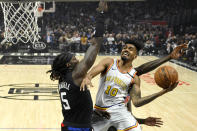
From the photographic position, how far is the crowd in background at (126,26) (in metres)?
20.2

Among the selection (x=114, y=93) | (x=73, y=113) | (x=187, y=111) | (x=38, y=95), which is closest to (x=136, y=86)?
(x=114, y=93)

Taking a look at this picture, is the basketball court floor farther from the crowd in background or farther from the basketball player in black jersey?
the crowd in background

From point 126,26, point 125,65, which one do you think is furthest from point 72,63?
point 126,26

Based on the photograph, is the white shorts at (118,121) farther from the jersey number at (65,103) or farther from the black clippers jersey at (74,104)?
the jersey number at (65,103)

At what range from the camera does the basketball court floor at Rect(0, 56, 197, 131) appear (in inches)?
271

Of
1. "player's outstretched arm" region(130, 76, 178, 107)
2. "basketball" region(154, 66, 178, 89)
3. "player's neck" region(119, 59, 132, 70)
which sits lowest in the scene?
"player's outstretched arm" region(130, 76, 178, 107)

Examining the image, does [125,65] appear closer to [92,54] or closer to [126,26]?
[92,54]

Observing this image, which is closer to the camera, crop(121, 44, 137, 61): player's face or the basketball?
the basketball

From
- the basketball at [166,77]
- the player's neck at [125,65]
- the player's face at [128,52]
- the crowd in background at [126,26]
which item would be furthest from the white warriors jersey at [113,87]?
the crowd in background at [126,26]

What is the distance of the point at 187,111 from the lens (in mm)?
8195

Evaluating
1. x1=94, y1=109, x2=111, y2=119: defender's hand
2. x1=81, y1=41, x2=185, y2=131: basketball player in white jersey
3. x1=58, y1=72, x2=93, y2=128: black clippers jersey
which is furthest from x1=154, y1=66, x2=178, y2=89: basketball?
x1=58, y1=72, x2=93, y2=128: black clippers jersey

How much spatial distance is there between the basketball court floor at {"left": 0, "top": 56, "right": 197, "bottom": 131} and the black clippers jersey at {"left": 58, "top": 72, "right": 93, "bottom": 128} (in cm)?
305

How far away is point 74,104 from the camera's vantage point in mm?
3592

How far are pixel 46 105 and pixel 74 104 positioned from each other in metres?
4.81
